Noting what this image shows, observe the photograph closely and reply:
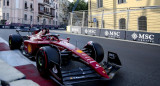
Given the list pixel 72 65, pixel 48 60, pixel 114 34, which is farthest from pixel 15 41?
pixel 114 34

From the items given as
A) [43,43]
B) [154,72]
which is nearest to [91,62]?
[154,72]

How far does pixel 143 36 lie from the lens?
9977 millimetres

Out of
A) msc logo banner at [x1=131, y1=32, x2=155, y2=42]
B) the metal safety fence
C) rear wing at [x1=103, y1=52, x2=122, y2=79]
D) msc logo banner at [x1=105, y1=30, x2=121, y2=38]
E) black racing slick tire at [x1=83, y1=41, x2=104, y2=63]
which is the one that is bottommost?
rear wing at [x1=103, y1=52, x2=122, y2=79]

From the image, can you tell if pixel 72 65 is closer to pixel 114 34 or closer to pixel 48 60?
pixel 48 60

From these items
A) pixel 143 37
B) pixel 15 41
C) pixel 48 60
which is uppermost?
pixel 143 37

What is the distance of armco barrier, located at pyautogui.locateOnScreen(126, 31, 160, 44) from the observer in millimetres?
9237

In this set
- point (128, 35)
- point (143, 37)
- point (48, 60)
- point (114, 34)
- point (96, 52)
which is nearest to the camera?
point (48, 60)

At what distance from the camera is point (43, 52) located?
3.33 m

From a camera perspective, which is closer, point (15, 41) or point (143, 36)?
point (15, 41)

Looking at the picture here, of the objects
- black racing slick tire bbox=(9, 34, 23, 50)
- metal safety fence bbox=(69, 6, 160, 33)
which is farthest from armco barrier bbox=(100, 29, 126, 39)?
black racing slick tire bbox=(9, 34, 23, 50)

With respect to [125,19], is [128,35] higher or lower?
lower

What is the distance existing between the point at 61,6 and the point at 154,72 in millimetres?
63095

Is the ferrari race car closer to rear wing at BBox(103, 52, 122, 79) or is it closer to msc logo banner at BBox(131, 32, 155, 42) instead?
rear wing at BBox(103, 52, 122, 79)

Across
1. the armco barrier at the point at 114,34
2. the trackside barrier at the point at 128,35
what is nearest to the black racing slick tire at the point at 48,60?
the trackside barrier at the point at 128,35
